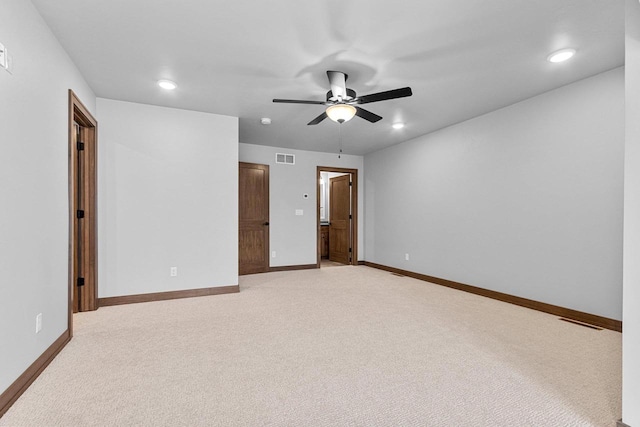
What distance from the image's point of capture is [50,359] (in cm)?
240

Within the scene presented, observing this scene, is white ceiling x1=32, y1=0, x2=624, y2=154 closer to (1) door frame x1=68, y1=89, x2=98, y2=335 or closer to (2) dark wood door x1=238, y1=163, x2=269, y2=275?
(1) door frame x1=68, y1=89, x2=98, y2=335

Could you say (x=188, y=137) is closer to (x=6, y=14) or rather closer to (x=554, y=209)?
(x=6, y=14)

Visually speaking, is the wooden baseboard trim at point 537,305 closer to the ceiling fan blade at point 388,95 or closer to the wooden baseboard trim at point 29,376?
the ceiling fan blade at point 388,95

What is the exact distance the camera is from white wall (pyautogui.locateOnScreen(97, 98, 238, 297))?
395 cm

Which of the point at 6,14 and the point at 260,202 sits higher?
the point at 6,14

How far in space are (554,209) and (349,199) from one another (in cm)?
421

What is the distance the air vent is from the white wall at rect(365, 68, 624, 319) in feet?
7.71

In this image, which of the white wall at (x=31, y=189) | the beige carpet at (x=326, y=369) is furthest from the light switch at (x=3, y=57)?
the beige carpet at (x=326, y=369)

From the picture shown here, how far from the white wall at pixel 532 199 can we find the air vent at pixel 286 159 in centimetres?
235

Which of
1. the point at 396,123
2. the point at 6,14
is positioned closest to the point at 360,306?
the point at 396,123

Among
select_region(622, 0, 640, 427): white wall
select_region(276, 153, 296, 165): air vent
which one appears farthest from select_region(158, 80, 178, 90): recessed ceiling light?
select_region(622, 0, 640, 427): white wall

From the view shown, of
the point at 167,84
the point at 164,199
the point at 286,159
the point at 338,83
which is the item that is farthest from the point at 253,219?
the point at 338,83

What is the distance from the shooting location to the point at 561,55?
2818 millimetres

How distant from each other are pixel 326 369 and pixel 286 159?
192 inches
